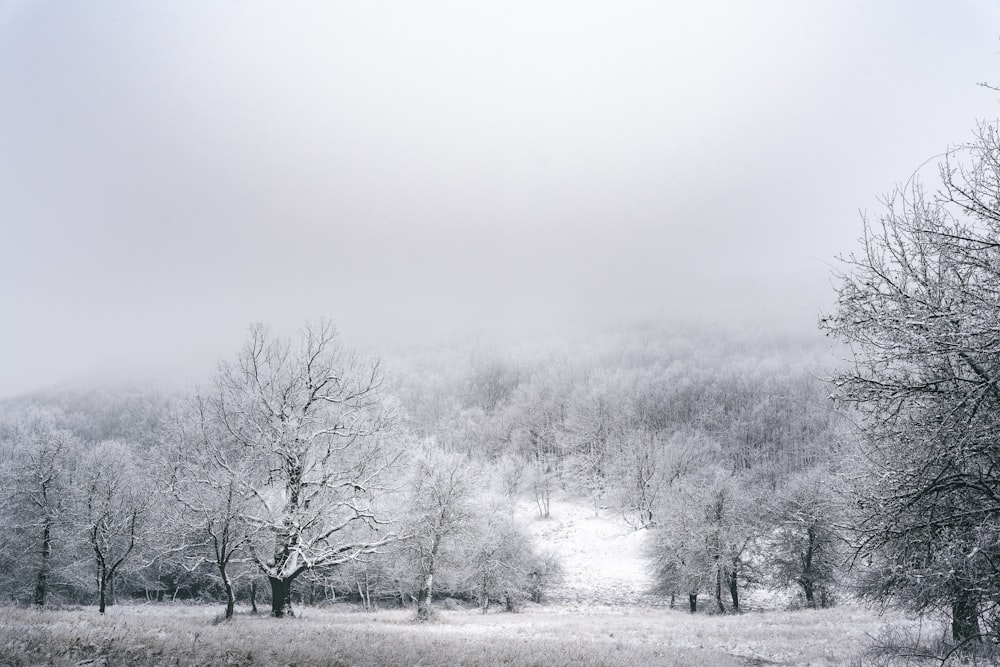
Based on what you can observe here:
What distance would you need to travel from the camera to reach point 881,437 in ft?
26.1

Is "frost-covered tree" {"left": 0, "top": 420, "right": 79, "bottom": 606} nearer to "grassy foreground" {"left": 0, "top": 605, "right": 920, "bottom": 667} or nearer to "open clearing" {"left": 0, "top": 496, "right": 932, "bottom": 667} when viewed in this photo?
"open clearing" {"left": 0, "top": 496, "right": 932, "bottom": 667}

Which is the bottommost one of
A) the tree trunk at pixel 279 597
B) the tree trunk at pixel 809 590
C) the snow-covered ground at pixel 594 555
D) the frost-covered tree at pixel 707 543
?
the snow-covered ground at pixel 594 555

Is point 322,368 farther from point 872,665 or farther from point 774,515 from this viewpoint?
point 774,515

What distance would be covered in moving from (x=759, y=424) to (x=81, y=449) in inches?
5281

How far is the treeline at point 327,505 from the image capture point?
18031 mm

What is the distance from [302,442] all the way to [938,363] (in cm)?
1755

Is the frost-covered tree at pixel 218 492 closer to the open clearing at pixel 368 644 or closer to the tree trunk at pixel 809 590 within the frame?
the open clearing at pixel 368 644

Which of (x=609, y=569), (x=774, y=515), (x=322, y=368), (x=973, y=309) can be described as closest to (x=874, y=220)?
(x=973, y=309)

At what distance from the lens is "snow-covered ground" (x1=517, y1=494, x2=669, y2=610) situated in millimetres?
48719

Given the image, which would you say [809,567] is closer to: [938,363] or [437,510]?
[437,510]

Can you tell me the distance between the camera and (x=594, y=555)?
63000 millimetres

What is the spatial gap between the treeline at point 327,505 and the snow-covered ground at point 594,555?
2677 mm

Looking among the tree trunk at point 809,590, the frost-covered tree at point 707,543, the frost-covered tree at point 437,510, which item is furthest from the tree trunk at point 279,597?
the tree trunk at point 809,590

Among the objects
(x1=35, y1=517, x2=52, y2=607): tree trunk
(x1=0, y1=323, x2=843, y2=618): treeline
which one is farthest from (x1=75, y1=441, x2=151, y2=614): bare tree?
(x1=35, y1=517, x2=52, y2=607): tree trunk
